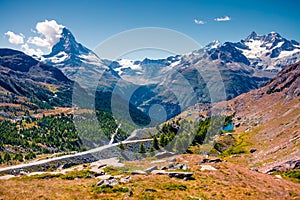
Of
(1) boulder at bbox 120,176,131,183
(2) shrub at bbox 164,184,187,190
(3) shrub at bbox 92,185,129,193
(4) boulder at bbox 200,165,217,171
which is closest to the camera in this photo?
(3) shrub at bbox 92,185,129,193

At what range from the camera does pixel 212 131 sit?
16062cm

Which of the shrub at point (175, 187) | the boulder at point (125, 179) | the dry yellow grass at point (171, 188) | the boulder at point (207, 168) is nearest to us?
the dry yellow grass at point (171, 188)

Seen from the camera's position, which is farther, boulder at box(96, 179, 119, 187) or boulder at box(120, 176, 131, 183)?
boulder at box(120, 176, 131, 183)

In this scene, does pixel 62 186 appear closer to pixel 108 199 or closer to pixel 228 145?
pixel 108 199

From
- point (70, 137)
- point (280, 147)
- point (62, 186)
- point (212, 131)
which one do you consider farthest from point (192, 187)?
point (70, 137)

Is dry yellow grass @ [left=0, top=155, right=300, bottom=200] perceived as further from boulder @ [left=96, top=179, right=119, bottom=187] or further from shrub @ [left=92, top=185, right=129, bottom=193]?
boulder @ [left=96, top=179, right=119, bottom=187]

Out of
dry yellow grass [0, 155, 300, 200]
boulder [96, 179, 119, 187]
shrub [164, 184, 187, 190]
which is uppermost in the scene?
boulder [96, 179, 119, 187]

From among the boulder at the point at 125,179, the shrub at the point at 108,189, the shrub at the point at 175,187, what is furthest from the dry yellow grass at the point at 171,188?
the boulder at the point at 125,179

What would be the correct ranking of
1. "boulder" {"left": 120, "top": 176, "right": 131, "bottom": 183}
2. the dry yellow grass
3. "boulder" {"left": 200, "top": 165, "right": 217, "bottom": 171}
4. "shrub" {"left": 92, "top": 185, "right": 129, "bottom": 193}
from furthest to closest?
"boulder" {"left": 200, "top": 165, "right": 217, "bottom": 171}, "boulder" {"left": 120, "top": 176, "right": 131, "bottom": 183}, "shrub" {"left": 92, "top": 185, "right": 129, "bottom": 193}, the dry yellow grass

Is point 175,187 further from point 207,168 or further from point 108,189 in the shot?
point 207,168

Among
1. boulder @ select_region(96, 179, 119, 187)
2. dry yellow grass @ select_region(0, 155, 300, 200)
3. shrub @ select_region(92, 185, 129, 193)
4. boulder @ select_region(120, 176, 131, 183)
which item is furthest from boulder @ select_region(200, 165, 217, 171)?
shrub @ select_region(92, 185, 129, 193)

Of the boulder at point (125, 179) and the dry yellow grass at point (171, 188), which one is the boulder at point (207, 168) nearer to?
the dry yellow grass at point (171, 188)

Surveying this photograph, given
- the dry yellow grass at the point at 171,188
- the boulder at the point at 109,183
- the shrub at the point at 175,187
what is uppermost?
the boulder at the point at 109,183

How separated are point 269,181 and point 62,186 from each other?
35913mm
